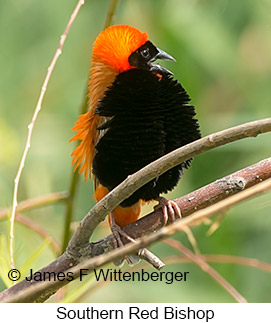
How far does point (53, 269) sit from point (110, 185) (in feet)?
1.70

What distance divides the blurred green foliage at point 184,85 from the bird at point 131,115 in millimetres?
798

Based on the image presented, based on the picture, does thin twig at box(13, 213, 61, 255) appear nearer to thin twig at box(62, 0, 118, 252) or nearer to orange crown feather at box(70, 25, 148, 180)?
thin twig at box(62, 0, 118, 252)

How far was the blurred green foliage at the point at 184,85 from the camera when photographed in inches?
142

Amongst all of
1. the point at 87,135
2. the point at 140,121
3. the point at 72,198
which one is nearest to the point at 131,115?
the point at 140,121

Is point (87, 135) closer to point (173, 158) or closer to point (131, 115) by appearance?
point (131, 115)

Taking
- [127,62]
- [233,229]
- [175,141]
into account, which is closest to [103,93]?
[127,62]

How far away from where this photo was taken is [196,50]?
367 centimetres

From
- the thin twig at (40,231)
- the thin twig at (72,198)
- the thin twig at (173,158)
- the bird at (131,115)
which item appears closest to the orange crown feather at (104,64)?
the bird at (131,115)

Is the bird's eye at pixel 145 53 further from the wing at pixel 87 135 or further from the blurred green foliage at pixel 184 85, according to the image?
the blurred green foliage at pixel 184 85

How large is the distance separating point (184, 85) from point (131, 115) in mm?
1127

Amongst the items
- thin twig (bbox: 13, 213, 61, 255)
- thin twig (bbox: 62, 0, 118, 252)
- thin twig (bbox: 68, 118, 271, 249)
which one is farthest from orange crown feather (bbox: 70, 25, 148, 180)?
thin twig (bbox: 68, 118, 271, 249)

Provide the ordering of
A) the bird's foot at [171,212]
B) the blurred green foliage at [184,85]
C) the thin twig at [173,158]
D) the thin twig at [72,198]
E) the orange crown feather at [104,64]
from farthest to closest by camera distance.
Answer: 1. the blurred green foliage at [184,85]
2. the thin twig at [72,198]
3. the orange crown feather at [104,64]
4. the bird's foot at [171,212]
5. the thin twig at [173,158]

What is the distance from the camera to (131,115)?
8.13ft
